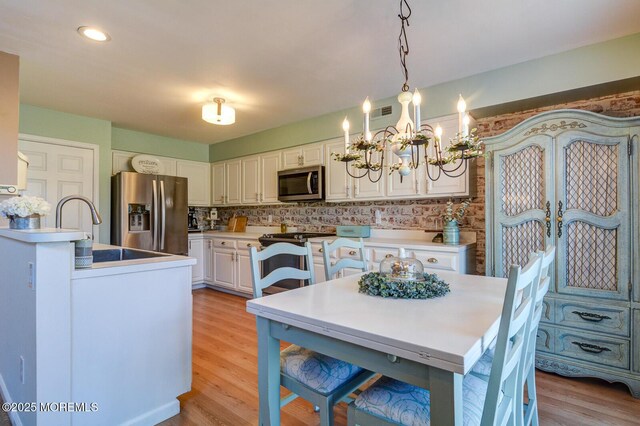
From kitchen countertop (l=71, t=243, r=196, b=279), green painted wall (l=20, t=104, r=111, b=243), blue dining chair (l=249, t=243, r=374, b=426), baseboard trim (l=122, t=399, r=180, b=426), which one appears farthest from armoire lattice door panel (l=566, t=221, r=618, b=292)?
green painted wall (l=20, t=104, r=111, b=243)

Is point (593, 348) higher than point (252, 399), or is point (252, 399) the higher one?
point (593, 348)

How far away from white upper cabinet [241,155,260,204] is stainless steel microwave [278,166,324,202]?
1.92 ft

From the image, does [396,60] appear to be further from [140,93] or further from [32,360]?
[32,360]

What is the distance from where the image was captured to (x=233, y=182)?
17.2ft

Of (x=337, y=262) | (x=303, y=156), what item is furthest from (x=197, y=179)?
(x=337, y=262)

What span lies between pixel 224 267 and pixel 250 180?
133 centimetres

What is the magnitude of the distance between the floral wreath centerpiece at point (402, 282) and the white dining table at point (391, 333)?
0.13ft

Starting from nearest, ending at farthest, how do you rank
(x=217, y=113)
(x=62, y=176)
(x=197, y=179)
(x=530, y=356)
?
(x=530, y=356), (x=217, y=113), (x=62, y=176), (x=197, y=179)

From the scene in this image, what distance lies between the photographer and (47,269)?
4.68 ft

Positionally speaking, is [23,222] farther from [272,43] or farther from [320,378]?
[272,43]

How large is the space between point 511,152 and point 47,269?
116 inches

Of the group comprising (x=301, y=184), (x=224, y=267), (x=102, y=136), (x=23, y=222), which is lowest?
(x=224, y=267)

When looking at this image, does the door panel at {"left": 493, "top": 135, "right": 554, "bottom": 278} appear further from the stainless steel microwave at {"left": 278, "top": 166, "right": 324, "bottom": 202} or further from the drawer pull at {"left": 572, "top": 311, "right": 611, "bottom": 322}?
the stainless steel microwave at {"left": 278, "top": 166, "right": 324, "bottom": 202}

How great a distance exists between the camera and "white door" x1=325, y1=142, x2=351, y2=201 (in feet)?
12.5
